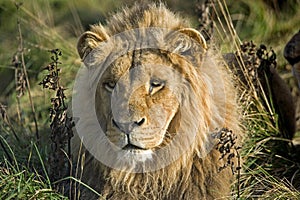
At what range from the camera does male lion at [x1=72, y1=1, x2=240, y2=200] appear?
3711mm

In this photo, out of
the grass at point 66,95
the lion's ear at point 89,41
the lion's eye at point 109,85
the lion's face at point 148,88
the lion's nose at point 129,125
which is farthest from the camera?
the grass at point 66,95

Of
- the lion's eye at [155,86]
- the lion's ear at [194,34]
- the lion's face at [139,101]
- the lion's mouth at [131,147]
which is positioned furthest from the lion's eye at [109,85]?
the lion's ear at [194,34]

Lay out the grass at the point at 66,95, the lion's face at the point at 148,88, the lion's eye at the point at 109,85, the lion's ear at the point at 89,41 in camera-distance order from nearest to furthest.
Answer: the lion's face at the point at 148,88
the lion's eye at the point at 109,85
the lion's ear at the point at 89,41
the grass at the point at 66,95

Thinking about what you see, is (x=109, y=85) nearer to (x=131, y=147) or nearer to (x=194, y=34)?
(x=131, y=147)

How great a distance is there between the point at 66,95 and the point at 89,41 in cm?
242

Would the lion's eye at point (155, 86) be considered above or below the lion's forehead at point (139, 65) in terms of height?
below

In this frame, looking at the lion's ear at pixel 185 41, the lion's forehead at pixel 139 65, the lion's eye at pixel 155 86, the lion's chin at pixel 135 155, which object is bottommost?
the lion's chin at pixel 135 155

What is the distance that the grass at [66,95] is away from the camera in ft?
14.0

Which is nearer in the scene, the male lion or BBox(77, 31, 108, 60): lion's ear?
the male lion

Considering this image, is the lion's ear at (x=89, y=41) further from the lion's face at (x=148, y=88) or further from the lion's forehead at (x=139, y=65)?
the lion's forehead at (x=139, y=65)

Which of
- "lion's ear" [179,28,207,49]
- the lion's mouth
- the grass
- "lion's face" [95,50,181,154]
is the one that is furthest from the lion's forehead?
the grass

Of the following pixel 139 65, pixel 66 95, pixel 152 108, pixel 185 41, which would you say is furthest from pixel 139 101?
pixel 66 95

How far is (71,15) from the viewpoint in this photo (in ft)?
28.5

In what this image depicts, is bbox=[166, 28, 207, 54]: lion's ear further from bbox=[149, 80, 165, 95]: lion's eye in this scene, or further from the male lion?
bbox=[149, 80, 165, 95]: lion's eye
